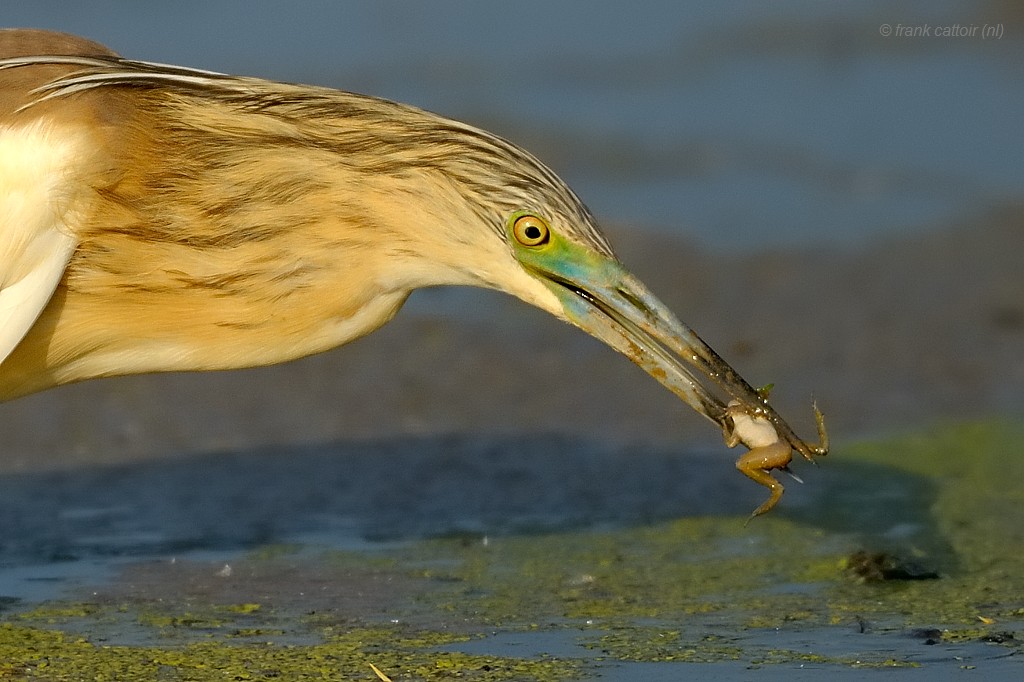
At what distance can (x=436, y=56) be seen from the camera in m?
13.3

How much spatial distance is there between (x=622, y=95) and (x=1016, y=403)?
516 cm

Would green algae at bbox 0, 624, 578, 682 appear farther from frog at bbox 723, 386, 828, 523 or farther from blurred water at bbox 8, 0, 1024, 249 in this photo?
blurred water at bbox 8, 0, 1024, 249

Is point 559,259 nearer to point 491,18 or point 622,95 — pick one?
point 622,95

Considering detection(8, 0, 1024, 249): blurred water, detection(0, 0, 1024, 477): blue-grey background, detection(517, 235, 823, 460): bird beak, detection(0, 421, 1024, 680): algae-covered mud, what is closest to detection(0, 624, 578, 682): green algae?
detection(0, 421, 1024, 680): algae-covered mud

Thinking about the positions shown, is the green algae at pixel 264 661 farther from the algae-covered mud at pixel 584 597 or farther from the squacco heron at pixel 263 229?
the squacco heron at pixel 263 229

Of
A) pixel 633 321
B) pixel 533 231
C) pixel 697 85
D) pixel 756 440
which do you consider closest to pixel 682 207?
pixel 697 85

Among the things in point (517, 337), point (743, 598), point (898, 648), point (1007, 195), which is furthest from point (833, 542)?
point (1007, 195)

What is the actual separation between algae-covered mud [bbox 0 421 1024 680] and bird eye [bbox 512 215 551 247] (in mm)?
1281

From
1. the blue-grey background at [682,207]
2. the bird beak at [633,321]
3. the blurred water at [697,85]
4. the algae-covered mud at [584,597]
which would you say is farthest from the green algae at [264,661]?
the blurred water at [697,85]

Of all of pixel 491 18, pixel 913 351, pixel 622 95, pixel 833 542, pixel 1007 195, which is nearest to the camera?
pixel 833 542

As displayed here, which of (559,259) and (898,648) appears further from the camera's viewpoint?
(898,648)

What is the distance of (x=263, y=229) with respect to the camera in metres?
5.14

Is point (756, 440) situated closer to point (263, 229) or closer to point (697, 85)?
point (263, 229)

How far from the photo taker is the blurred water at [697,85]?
11.0 metres
